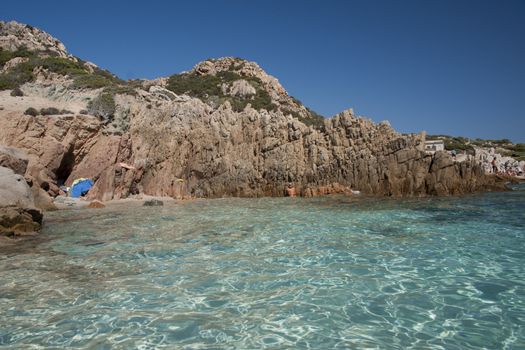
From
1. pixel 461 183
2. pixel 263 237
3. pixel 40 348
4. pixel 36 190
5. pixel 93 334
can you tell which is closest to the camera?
pixel 40 348

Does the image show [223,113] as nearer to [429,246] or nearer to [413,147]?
[413,147]

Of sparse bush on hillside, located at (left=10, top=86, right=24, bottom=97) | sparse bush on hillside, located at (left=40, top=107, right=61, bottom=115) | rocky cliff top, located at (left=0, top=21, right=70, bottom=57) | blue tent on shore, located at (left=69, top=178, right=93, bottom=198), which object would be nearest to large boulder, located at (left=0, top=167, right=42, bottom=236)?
blue tent on shore, located at (left=69, top=178, right=93, bottom=198)

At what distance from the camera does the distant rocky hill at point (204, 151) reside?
89.7ft

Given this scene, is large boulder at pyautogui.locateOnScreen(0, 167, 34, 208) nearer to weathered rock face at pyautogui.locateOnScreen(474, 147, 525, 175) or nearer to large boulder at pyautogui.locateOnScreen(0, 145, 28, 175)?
large boulder at pyautogui.locateOnScreen(0, 145, 28, 175)

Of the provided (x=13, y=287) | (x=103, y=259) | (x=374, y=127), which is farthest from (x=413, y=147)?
(x=13, y=287)

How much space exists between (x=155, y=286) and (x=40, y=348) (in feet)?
9.16

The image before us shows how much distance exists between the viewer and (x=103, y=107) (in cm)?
3475

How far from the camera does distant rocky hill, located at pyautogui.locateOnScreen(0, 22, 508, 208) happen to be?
89.7 ft

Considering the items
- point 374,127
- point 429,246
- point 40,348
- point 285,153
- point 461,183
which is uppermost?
point 374,127

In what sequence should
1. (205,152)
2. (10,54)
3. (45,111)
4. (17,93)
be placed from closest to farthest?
(45,111) < (205,152) < (17,93) < (10,54)

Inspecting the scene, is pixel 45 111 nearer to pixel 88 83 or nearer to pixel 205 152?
pixel 88 83

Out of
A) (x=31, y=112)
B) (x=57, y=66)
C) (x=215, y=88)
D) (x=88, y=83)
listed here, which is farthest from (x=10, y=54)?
(x=215, y=88)

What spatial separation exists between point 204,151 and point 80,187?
33.3 ft

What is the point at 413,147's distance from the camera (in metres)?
28.5
